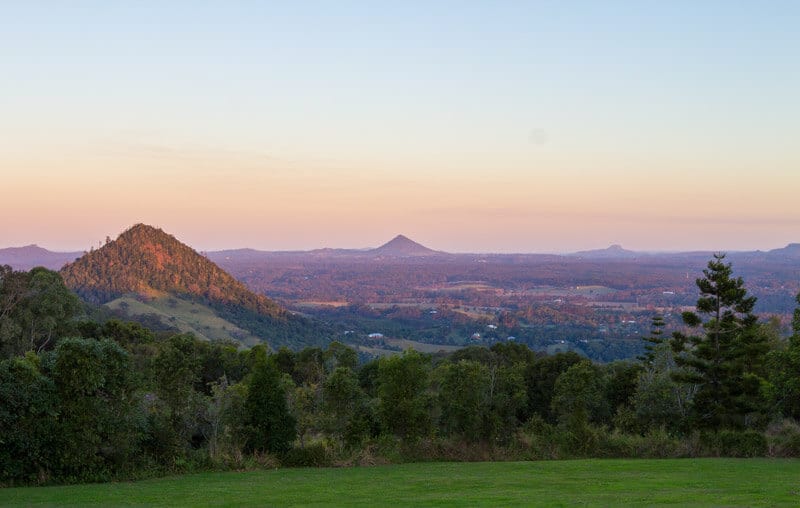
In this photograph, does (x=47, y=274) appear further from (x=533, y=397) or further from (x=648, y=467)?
(x=648, y=467)

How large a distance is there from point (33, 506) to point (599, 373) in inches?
1538

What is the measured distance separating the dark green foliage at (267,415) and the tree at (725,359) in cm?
1879

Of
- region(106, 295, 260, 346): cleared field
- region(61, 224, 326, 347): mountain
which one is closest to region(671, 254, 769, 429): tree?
region(106, 295, 260, 346): cleared field

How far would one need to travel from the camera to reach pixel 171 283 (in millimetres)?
164625

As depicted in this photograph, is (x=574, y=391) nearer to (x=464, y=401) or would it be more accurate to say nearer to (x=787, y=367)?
(x=464, y=401)

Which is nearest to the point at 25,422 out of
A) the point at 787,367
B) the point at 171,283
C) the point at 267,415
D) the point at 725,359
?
the point at 267,415

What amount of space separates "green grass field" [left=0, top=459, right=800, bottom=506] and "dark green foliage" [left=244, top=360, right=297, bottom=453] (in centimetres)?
289

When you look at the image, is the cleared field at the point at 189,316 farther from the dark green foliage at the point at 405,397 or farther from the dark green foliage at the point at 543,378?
the dark green foliage at the point at 405,397

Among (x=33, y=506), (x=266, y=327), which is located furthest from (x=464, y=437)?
(x=266, y=327)

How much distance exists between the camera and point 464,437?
26.0 metres

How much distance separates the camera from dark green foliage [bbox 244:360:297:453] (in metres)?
23.1

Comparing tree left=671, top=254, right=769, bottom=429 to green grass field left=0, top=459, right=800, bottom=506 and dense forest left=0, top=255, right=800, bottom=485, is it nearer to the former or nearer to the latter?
dense forest left=0, top=255, right=800, bottom=485

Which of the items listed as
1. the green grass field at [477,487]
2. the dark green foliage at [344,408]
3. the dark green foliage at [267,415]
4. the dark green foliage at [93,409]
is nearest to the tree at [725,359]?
the green grass field at [477,487]

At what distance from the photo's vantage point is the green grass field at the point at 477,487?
546 inches
